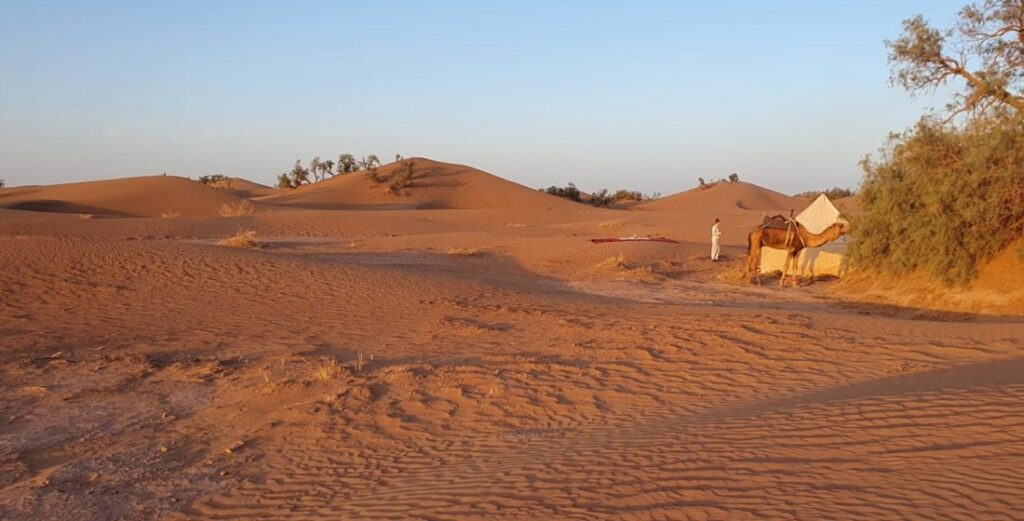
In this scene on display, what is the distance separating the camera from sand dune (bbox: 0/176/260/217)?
5388 centimetres

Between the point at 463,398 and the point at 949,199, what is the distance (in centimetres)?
1228

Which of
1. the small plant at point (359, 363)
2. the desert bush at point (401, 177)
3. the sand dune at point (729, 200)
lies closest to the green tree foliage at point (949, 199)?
the small plant at point (359, 363)

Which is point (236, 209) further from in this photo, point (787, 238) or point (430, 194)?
point (787, 238)

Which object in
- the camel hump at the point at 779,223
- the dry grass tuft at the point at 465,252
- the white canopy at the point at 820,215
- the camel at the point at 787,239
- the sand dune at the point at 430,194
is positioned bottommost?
the dry grass tuft at the point at 465,252

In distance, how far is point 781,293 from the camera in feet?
65.9

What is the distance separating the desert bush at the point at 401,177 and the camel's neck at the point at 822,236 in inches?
1932

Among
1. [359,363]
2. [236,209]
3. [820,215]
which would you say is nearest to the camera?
[359,363]

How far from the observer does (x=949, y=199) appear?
53.3 feet

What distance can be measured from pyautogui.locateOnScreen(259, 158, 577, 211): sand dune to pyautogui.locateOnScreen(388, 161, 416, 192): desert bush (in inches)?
19.1

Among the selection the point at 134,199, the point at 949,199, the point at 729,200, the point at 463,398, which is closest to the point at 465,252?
the point at 949,199

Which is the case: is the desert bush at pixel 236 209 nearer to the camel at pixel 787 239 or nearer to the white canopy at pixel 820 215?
the white canopy at pixel 820 215

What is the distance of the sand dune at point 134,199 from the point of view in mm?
53875

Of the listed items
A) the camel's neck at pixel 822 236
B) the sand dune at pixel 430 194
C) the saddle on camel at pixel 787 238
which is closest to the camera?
the camel's neck at pixel 822 236

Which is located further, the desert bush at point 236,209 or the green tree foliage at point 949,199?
the desert bush at point 236,209
